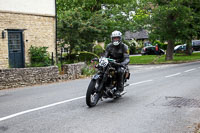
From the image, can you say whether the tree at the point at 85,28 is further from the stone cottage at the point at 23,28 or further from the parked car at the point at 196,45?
the parked car at the point at 196,45

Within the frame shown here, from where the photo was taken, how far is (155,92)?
10117 millimetres

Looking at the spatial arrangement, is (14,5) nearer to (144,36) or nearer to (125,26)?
(125,26)

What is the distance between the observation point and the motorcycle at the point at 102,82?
735cm

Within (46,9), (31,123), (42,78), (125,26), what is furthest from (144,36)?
(31,123)

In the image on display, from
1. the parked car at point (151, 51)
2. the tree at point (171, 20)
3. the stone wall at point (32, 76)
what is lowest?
the stone wall at point (32, 76)

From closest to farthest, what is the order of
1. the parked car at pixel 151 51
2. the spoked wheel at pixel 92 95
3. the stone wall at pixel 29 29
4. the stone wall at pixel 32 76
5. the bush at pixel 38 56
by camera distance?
the spoked wheel at pixel 92 95, the stone wall at pixel 32 76, the stone wall at pixel 29 29, the bush at pixel 38 56, the parked car at pixel 151 51

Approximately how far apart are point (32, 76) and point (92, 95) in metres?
7.28

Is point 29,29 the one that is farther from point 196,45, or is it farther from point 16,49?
point 196,45

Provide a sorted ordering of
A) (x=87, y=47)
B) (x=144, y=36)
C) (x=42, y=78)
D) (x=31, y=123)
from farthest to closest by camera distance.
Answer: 1. (x=144, y=36)
2. (x=87, y=47)
3. (x=42, y=78)
4. (x=31, y=123)

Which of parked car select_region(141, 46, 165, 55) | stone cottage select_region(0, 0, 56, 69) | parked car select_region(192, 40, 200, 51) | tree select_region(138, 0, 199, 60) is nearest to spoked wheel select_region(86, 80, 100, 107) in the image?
stone cottage select_region(0, 0, 56, 69)

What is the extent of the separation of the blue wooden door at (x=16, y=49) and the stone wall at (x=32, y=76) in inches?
156

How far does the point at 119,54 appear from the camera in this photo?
28.5 ft

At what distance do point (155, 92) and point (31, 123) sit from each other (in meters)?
5.26

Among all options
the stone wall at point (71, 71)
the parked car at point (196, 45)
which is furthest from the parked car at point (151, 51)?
the stone wall at point (71, 71)
